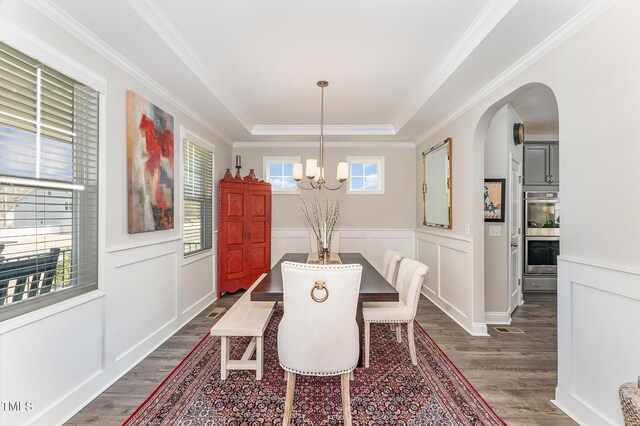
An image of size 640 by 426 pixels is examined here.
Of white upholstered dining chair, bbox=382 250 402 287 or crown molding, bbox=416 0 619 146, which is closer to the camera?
crown molding, bbox=416 0 619 146

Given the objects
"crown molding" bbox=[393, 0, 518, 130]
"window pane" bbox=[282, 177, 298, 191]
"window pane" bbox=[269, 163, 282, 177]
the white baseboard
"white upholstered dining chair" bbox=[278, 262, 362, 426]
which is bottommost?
the white baseboard

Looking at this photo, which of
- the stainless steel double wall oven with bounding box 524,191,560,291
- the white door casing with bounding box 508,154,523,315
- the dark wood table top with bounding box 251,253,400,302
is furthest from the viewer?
the stainless steel double wall oven with bounding box 524,191,560,291

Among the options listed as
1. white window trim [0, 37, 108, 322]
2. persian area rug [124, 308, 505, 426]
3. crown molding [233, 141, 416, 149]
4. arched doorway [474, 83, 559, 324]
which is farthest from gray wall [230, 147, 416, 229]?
white window trim [0, 37, 108, 322]

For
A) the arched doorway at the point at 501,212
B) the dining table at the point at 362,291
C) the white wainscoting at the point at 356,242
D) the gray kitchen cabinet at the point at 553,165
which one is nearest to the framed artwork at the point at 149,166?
the dining table at the point at 362,291

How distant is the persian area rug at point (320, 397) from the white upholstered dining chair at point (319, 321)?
0.25 m

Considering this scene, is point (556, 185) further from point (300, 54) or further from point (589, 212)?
point (300, 54)

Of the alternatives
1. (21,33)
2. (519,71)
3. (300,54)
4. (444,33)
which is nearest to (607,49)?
(519,71)

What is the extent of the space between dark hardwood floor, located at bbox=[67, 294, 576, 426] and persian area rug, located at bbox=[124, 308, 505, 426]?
0.38 feet

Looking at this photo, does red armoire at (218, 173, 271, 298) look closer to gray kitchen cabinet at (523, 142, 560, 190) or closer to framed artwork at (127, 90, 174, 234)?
framed artwork at (127, 90, 174, 234)

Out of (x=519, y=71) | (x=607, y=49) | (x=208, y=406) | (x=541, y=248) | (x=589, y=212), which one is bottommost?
(x=208, y=406)

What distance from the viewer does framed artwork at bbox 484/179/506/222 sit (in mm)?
3398

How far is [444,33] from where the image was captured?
2.25 meters

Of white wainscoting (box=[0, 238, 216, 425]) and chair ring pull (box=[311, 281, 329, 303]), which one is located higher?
chair ring pull (box=[311, 281, 329, 303])

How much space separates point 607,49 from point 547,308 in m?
3.35
